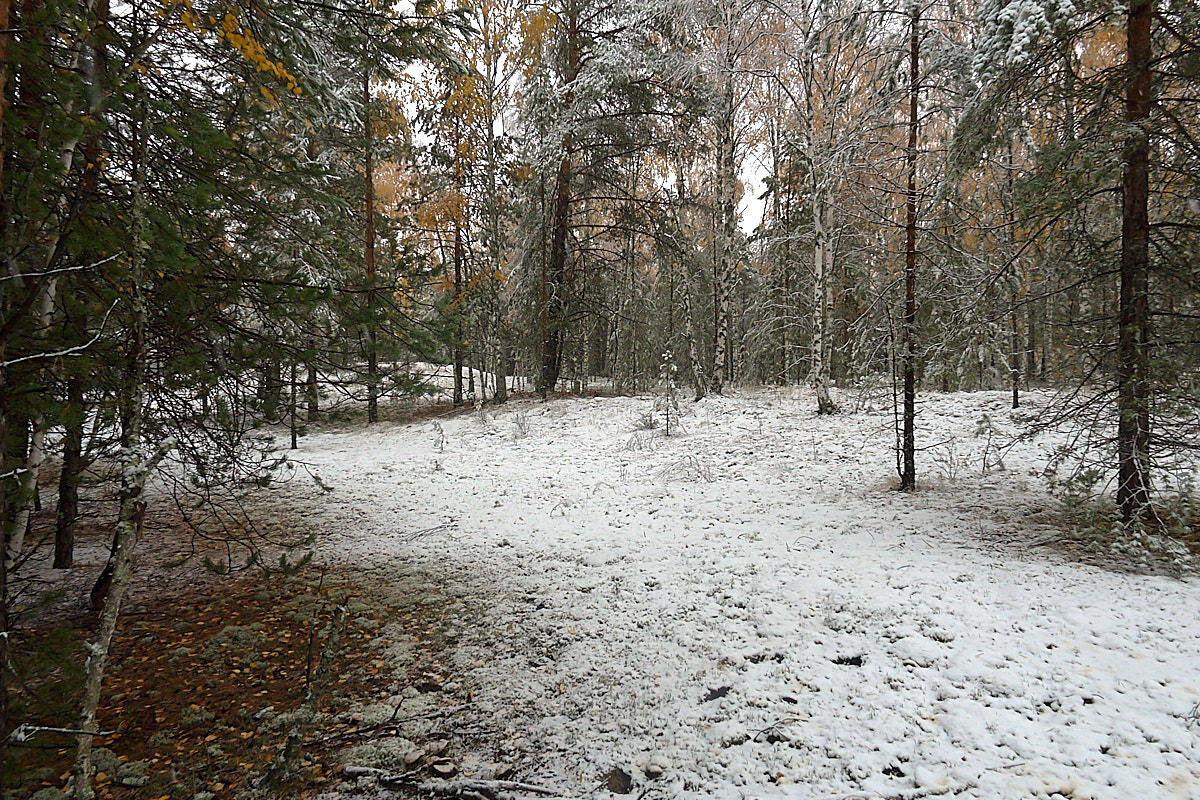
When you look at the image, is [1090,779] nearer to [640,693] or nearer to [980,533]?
[640,693]

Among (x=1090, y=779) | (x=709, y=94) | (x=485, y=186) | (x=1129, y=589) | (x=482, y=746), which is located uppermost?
(x=709, y=94)

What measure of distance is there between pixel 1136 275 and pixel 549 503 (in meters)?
6.27

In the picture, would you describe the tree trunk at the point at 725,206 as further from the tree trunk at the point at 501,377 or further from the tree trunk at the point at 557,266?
the tree trunk at the point at 501,377

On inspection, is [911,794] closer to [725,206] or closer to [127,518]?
[127,518]

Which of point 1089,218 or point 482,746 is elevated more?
point 1089,218

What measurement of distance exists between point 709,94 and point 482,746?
12.1 metres

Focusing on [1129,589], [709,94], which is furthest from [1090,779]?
[709,94]

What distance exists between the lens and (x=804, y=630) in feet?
12.7

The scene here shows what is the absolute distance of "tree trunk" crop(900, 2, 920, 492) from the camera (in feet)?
20.3

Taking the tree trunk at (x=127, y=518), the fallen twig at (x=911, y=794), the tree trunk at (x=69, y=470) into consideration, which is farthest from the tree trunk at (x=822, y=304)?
the tree trunk at (x=69, y=470)

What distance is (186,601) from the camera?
4652mm

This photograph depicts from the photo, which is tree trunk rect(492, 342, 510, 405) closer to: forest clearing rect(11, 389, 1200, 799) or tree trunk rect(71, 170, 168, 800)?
forest clearing rect(11, 389, 1200, 799)

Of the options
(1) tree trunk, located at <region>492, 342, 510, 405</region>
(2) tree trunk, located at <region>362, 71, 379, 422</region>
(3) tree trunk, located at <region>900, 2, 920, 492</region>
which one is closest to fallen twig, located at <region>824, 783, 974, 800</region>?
(2) tree trunk, located at <region>362, 71, 379, 422</region>

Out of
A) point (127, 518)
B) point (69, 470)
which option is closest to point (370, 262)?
point (69, 470)
